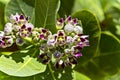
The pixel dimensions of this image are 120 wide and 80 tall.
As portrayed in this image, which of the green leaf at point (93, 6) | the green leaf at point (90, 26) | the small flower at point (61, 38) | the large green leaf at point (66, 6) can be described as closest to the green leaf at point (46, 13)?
the small flower at point (61, 38)

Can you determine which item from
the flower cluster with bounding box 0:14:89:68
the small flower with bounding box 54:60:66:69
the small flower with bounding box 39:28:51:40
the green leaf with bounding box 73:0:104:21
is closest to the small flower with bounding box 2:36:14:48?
the flower cluster with bounding box 0:14:89:68

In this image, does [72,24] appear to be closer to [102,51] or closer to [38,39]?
[38,39]

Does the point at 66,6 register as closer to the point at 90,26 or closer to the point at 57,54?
the point at 90,26

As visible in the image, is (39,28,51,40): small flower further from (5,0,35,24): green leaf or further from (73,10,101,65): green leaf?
(73,10,101,65): green leaf

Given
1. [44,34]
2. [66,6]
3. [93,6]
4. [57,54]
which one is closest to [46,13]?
[44,34]

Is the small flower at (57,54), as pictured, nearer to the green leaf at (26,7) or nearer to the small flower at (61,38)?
the small flower at (61,38)

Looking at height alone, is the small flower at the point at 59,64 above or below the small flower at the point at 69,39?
below
